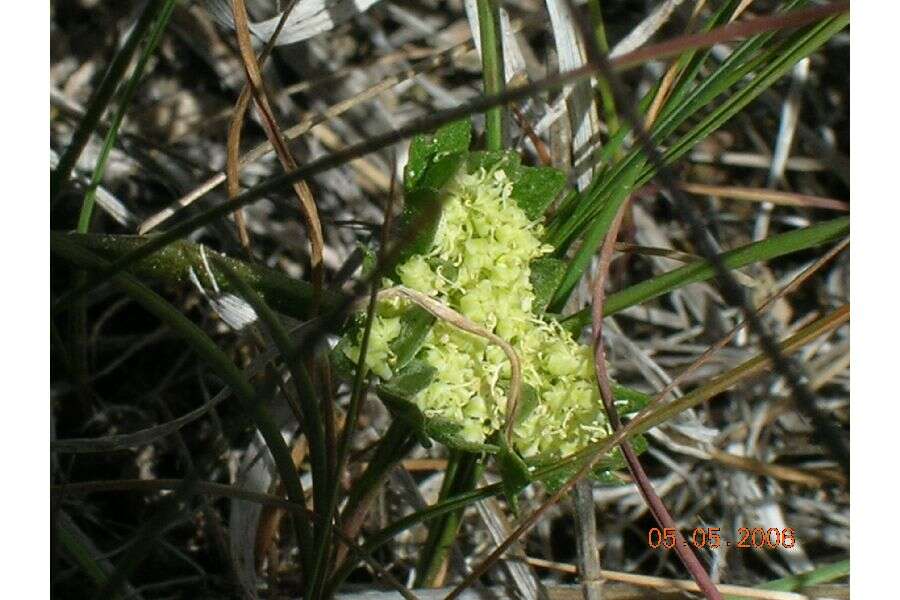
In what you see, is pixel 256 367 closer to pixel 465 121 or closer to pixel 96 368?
pixel 465 121

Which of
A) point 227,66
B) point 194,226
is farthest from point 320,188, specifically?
point 194,226

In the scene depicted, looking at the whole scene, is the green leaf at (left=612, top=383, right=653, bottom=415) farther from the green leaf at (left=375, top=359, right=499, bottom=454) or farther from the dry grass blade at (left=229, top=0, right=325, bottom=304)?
the dry grass blade at (left=229, top=0, right=325, bottom=304)

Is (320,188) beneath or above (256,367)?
above

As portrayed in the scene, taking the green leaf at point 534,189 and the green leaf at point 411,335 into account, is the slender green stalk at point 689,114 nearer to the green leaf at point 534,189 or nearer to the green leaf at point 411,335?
the green leaf at point 534,189

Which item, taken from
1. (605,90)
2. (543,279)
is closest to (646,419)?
(543,279)

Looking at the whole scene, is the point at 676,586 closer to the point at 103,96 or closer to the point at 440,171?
the point at 440,171
